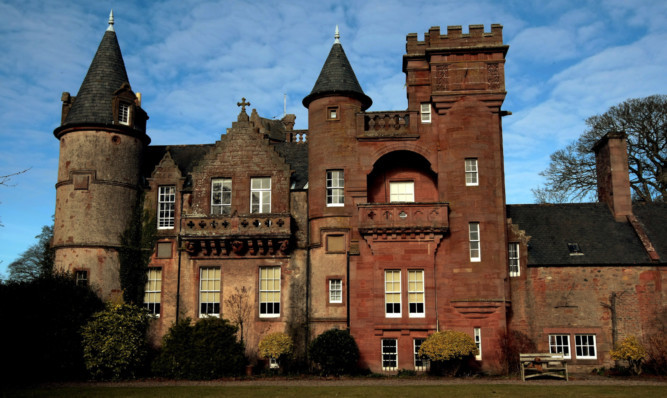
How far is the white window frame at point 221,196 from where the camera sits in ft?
103

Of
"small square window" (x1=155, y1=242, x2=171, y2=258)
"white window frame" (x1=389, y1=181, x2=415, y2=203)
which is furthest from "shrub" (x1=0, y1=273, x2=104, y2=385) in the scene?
"white window frame" (x1=389, y1=181, x2=415, y2=203)

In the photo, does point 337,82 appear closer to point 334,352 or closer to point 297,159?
point 297,159

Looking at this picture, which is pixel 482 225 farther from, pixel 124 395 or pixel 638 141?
pixel 638 141

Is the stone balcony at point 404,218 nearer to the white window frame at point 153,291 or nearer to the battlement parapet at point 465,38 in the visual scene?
the battlement parapet at point 465,38

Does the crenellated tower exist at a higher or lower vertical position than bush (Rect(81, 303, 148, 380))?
higher

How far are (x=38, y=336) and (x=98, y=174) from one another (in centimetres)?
836

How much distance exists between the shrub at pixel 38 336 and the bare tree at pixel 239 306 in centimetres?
658

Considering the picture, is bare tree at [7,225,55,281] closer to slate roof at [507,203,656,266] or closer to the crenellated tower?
the crenellated tower

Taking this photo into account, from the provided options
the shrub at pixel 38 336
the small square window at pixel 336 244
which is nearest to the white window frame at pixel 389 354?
the small square window at pixel 336 244

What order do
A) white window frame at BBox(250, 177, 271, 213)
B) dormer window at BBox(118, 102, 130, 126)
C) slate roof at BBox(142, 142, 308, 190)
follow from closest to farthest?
white window frame at BBox(250, 177, 271, 213) → dormer window at BBox(118, 102, 130, 126) → slate roof at BBox(142, 142, 308, 190)

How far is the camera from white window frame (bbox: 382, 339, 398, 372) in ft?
91.1

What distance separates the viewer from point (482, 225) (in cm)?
2841

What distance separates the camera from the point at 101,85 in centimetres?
3231

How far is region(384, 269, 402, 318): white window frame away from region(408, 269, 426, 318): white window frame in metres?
0.50
